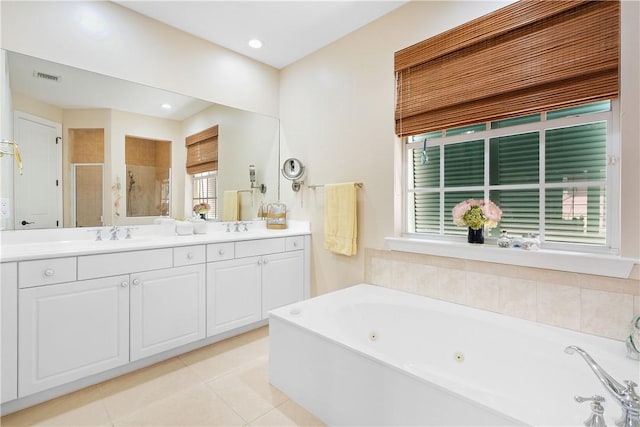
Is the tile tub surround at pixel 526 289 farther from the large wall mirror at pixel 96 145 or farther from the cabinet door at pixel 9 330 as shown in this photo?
the cabinet door at pixel 9 330

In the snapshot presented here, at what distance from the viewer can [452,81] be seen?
210 cm

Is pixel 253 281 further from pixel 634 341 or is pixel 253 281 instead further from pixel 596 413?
pixel 634 341

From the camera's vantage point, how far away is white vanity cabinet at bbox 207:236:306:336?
2.42 meters

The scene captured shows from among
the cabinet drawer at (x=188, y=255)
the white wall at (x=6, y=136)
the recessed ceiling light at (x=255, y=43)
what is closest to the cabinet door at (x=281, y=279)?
the cabinet drawer at (x=188, y=255)

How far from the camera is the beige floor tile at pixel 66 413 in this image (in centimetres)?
162

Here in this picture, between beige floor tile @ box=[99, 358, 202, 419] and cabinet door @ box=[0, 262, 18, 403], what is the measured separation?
44cm

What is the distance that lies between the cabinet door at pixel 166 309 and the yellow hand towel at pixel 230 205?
0.77 meters

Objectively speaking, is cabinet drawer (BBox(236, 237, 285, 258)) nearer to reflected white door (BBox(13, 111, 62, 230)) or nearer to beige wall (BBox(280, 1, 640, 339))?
beige wall (BBox(280, 1, 640, 339))

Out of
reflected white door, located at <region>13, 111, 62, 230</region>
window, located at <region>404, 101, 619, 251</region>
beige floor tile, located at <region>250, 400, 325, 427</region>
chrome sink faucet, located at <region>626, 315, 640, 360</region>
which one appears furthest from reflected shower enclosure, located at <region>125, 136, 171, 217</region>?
chrome sink faucet, located at <region>626, 315, 640, 360</region>

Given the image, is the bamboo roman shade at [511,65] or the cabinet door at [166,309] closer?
the bamboo roman shade at [511,65]

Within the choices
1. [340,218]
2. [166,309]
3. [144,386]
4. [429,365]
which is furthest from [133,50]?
[429,365]

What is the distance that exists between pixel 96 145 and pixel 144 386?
66.8 inches

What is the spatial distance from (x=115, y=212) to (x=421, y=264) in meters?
2.32

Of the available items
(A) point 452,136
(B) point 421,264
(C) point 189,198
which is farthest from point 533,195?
(C) point 189,198
